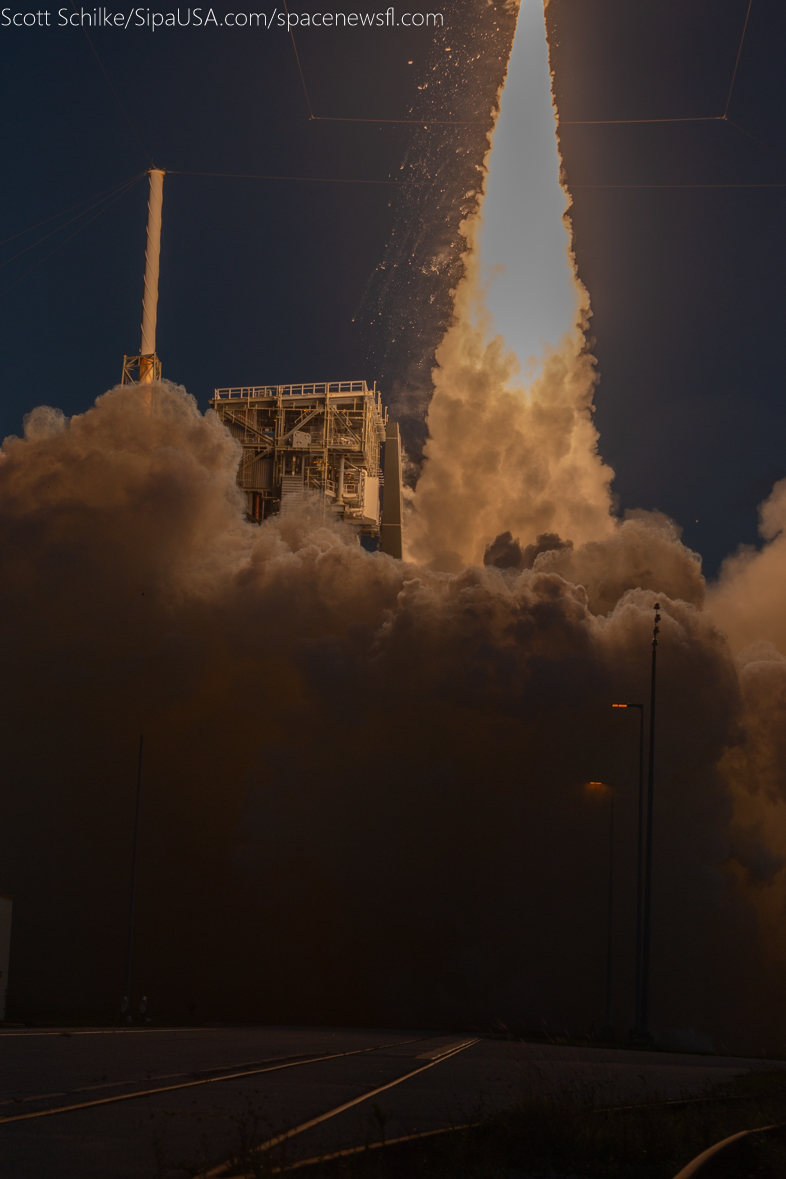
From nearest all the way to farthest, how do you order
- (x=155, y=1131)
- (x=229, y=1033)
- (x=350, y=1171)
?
(x=350, y=1171) < (x=155, y=1131) < (x=229, y=1033)

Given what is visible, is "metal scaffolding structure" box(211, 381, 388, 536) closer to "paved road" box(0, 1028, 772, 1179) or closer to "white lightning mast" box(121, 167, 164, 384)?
"white lightning mast" box(121, 167, 164, 384)

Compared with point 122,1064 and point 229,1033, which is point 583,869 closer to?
point 229,1033

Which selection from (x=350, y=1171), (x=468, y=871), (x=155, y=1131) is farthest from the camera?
(x=468, y=871)

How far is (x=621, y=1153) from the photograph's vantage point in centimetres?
1034

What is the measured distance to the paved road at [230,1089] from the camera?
9367 mm

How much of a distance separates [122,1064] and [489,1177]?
1005 cm

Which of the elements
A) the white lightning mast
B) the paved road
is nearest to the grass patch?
the paved road

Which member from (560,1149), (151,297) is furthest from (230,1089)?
(151,297)

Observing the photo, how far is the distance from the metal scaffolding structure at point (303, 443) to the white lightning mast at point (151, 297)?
23.7 feet

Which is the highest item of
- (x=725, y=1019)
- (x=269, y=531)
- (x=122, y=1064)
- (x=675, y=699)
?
(x=269, y=531)

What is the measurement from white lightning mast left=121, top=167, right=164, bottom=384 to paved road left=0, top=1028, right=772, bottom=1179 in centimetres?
4694

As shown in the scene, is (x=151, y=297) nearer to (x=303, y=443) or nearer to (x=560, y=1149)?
(x=303, y=443)

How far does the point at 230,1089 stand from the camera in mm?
14352

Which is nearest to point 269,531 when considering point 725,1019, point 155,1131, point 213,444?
point 213,444
